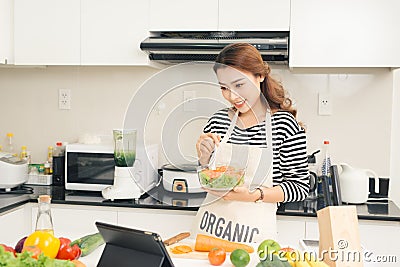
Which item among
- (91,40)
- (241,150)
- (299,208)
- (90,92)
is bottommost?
(299,208)

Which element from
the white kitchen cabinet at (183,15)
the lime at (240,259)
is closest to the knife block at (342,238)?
the lime at (240,259)

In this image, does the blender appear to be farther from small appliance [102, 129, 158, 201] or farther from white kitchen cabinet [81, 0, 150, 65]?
white kitchen cabinet [81, 0, 150, 65]

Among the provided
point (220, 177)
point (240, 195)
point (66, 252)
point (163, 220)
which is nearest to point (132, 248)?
point (66, 252)

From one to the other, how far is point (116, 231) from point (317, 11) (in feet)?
5.57

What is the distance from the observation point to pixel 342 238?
147 cm

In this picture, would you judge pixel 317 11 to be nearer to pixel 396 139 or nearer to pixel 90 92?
pixel 396 139

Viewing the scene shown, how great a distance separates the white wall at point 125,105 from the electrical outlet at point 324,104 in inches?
0.9

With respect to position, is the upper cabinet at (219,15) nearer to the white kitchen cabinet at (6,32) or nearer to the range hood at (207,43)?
the range hood at (207,43)

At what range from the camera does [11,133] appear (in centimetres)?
338

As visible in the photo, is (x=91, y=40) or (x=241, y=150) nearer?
(x=241, y=150)

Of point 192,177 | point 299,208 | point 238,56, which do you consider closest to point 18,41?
point 192,177

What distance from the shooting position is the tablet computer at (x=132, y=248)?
1402 mm

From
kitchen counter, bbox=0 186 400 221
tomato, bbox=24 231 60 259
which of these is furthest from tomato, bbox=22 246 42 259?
kitchen counter, bbox=0 186 400 221

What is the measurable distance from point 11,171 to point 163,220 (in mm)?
846
